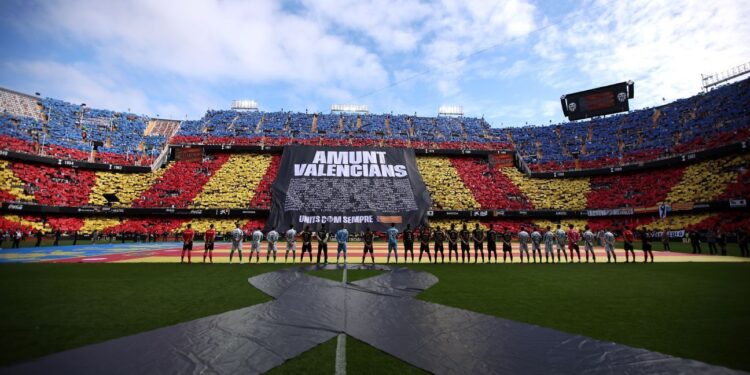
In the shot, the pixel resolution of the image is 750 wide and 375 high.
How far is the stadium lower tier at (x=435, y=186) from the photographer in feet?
106

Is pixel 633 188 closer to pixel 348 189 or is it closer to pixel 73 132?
pixel 348 189

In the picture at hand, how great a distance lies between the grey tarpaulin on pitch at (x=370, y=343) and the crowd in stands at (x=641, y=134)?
136 feet

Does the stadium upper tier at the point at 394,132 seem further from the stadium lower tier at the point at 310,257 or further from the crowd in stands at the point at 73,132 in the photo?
the stadium lower tier at the point at 310,257

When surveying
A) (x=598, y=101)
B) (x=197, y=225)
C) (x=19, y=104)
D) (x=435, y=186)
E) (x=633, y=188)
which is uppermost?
(x=19, y=104)

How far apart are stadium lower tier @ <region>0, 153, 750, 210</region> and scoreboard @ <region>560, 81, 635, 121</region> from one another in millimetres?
12313

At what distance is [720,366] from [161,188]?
4560 centimetres

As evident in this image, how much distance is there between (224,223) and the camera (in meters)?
35.9

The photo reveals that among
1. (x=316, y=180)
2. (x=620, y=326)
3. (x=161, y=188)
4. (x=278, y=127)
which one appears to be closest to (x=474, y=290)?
(x=620, y=326)

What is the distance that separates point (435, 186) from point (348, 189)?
462 inches

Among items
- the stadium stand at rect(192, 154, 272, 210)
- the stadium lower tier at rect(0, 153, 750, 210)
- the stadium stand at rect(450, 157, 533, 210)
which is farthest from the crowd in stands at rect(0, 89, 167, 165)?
the stadium stand at rect(450, 157, 533, 210)

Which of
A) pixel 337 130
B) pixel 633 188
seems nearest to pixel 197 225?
pixel 337 130

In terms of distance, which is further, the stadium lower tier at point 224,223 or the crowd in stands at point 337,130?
the crowd in stands at point 337,130

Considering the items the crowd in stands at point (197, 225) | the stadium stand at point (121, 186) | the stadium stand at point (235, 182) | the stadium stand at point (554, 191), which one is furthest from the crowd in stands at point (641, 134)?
the stadium stand at point (121, 186)

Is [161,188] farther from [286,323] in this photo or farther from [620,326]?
[620,326]
